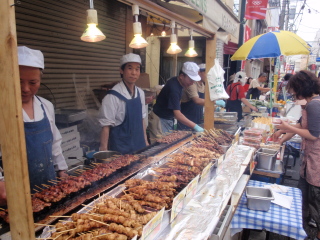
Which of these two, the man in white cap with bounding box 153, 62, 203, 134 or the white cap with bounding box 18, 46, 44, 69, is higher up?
the white cap with bounding box 18, 46, 44, 69

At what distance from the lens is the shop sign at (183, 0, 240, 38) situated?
3.69 metres

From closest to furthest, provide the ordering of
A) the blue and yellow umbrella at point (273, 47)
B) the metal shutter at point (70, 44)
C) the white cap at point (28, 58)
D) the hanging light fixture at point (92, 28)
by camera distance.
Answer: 1. the white cap at point (28, 58)
2. the hanging light fixture at point (92, 28)
3. the metal shutter at point (70, 44)
4. the blue and yellow umbrella at point (273, 47)

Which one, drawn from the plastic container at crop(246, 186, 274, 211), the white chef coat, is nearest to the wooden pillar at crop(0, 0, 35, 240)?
the white chef coat

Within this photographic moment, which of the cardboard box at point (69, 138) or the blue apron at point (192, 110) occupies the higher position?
the blue apron at point (192, 110)

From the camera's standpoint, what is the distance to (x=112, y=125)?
455 cm

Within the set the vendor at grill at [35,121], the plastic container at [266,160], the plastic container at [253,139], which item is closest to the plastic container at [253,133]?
the plastic container at [253,139]

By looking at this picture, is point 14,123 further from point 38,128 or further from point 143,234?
point 38,128

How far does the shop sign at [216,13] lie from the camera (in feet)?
12.1

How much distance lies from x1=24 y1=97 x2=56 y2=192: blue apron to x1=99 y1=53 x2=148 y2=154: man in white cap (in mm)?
1378

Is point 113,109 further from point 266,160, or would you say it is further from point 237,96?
point 237,96

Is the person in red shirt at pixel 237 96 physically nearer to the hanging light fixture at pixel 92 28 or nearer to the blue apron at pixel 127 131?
the blue apron at pixel 127 131

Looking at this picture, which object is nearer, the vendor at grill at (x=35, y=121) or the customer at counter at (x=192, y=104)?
the vendor at grill at (x=35, y=121)

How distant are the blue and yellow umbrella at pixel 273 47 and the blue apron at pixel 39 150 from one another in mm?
5642

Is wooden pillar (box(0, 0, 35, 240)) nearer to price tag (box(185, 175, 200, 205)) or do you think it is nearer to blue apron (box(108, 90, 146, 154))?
price tag (box(185, 175, 200, 205))
